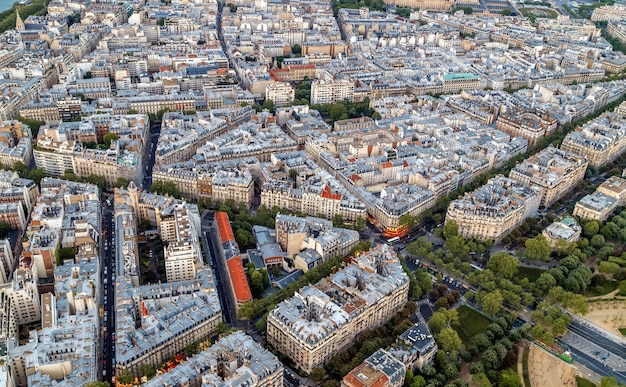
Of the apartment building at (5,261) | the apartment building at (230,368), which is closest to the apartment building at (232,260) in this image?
the apartment building at (230,368)

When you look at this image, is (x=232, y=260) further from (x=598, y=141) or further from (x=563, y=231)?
(x=598, y=141)

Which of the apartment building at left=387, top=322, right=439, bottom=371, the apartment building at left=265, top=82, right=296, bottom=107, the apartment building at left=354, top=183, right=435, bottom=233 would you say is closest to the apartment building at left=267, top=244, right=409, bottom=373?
the apartment building at left=387, top=322, right=439, bottom=371

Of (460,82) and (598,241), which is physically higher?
(460,82)

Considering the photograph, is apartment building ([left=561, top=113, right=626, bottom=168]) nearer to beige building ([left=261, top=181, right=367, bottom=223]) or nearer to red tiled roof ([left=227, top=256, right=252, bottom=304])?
beige building ([left=261, top=181, right=367, bottom=223])

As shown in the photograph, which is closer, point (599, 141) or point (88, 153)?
point (88, 153)

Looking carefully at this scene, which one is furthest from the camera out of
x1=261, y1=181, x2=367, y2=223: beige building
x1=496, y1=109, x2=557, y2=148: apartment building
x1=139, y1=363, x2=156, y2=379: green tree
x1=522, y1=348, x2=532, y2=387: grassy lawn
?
x1=496, y1=109, x2=557, y2=148: apartment building

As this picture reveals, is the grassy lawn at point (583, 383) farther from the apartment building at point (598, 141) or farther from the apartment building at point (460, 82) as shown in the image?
the apartment building at point (460, 82)

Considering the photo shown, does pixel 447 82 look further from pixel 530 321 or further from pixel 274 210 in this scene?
pixel 530 321

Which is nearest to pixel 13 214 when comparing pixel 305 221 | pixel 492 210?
pixel 305 221
